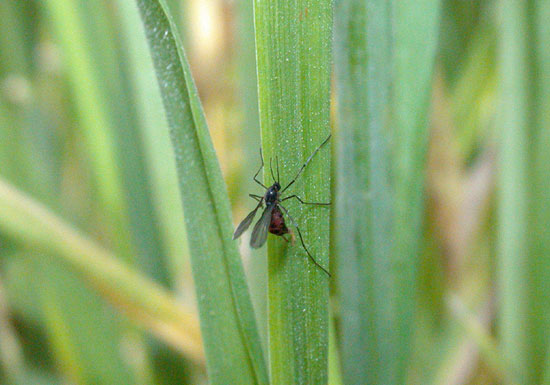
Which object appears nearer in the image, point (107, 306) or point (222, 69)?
point (107, 306)

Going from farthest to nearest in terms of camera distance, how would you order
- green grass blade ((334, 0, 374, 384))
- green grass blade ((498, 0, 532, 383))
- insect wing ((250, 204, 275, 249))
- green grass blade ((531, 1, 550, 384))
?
green grass blade ((498, 0, 532, 383)), green grass blade ((531, 1, 550, 384)), insect wing ((250, 204, 275, 249)), green grass blade ((334, 0, 374, 384))

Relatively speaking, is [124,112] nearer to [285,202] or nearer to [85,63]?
[85,63]

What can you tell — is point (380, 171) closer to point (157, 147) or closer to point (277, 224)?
point (277, 224)

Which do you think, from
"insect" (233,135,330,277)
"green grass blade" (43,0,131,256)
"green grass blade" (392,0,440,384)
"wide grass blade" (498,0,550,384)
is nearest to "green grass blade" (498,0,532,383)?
"wide grass blade" (498,0,550,384)

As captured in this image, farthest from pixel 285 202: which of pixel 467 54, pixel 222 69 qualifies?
pixel 222 69

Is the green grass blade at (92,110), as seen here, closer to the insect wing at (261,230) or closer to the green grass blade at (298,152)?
the insect wing at (261,230)

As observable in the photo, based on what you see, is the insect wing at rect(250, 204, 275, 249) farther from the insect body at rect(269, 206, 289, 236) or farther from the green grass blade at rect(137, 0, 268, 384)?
the green grass blade at rect(137, 0, 268, 384)

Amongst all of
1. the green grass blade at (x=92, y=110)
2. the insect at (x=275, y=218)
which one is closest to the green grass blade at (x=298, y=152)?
the insect at (x=275, y=218)
